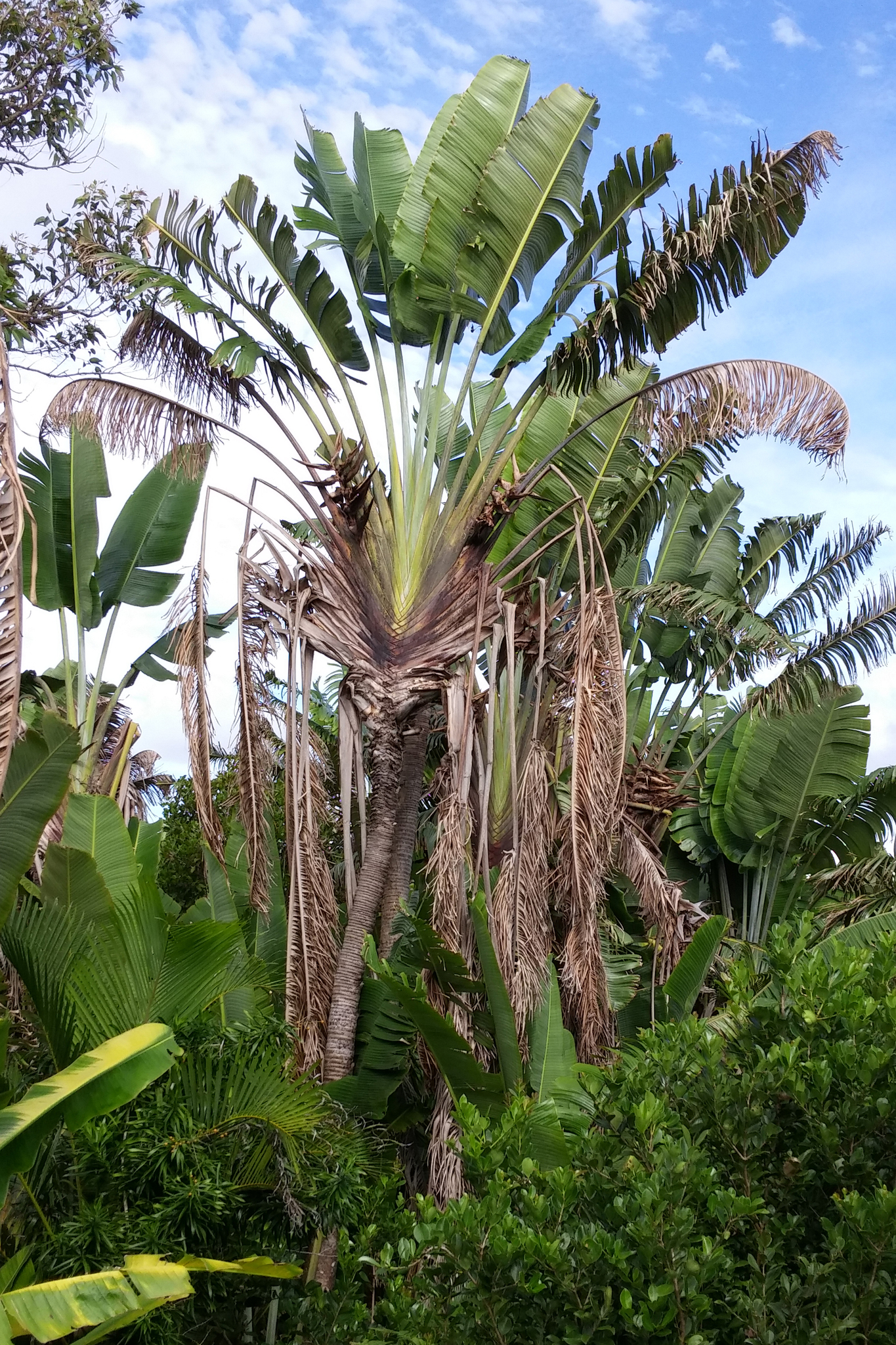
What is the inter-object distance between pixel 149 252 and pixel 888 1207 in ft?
27.8

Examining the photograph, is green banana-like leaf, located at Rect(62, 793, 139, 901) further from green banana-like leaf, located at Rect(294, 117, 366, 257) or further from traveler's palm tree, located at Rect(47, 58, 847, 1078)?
green banana-like leaf, located at Rect(294, 117, 366, 257)

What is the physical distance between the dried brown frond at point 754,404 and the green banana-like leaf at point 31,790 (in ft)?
18.3

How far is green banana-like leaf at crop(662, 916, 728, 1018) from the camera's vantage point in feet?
25.5

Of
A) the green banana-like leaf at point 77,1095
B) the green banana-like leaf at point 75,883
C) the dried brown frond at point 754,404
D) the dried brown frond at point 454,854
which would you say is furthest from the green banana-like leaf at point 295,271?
the green banana-like leaf at point 77,1095

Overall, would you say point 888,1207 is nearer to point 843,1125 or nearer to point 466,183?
point 843,1125

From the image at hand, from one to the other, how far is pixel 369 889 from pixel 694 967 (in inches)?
91.4

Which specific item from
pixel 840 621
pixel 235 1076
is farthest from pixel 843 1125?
pixel 840 621

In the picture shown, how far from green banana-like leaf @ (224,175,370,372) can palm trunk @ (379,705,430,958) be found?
3357mm

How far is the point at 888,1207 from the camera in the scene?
3299 mm

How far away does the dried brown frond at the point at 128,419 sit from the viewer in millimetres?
8812

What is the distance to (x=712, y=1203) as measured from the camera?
366cm

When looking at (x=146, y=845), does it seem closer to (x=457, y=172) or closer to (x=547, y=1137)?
(x=547, y=1137)

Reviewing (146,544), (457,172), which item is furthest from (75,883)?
(457,172)

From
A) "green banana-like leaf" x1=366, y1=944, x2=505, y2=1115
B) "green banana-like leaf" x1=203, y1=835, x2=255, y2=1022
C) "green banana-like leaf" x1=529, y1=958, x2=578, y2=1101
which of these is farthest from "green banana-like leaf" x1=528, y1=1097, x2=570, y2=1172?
"green banana-like leaf" x1=203, y1=835, x2=255, y2=1022
